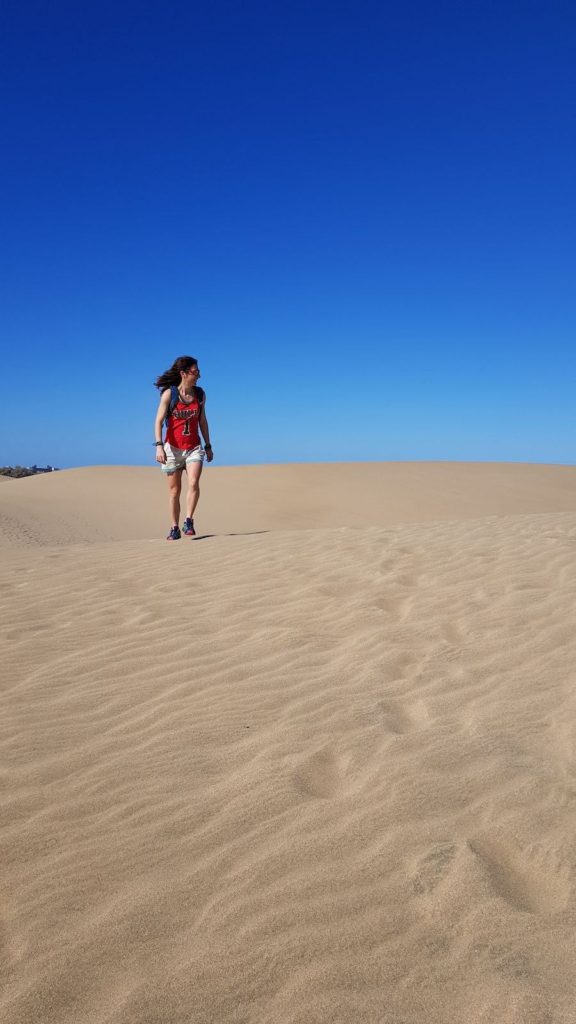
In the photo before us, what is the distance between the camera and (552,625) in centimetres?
409

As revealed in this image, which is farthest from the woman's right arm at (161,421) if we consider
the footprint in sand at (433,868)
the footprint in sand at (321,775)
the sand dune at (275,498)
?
the footprint in sand at (433,868)

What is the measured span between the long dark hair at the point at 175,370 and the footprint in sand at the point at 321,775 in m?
5.84

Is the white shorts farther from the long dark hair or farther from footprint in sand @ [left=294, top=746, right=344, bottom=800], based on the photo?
footprint in sand @ [left=294, top=746, right=344, bottom=800]

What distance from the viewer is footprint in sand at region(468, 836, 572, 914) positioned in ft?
5.83

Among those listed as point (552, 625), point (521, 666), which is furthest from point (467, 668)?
point (552, 625)

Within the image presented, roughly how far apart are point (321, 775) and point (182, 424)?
5880mm

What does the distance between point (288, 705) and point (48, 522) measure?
11.5 metres

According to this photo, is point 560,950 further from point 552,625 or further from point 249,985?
point 552,625

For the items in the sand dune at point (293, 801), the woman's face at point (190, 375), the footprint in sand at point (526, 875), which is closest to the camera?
the sand dune at point (293, 801)

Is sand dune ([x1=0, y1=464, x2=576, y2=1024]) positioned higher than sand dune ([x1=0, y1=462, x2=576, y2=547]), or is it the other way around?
sand dune ([x1=0, y1=462, x2=576, y2=547])

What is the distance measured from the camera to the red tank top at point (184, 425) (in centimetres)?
770

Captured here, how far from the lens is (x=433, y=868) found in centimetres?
191

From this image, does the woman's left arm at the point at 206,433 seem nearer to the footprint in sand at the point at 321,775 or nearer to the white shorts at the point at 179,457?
the white shorts at the point at 179,457

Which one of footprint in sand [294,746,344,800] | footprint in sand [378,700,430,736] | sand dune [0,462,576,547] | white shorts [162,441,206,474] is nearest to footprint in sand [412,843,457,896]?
footprint in sand [294,746,344,800]
